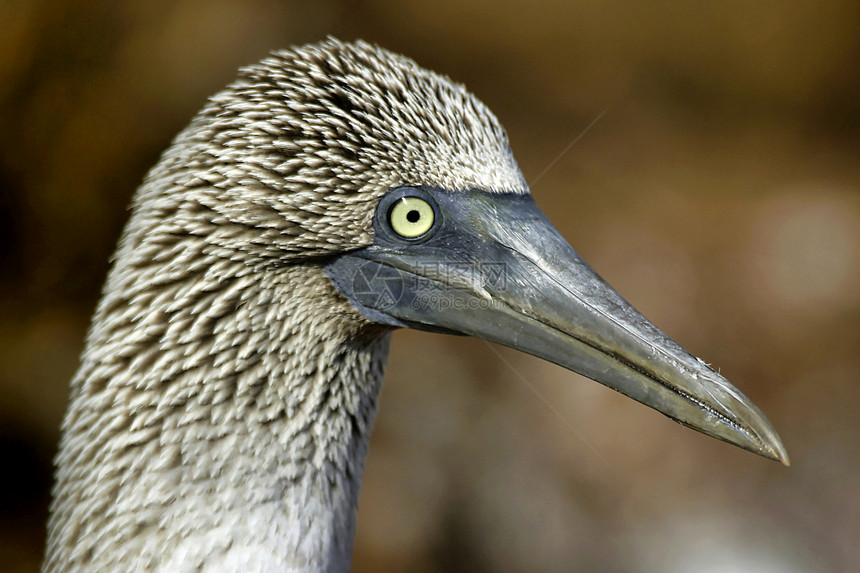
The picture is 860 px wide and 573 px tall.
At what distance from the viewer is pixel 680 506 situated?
4871 millimetres

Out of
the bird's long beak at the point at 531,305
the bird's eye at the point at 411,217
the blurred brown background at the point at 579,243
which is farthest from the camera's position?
the blurred brown background at the point at 579,243

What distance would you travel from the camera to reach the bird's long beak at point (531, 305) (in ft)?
5.85

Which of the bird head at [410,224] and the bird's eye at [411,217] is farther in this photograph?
the bird's eye at [411,217]

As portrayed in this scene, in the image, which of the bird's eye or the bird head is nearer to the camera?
the bird head

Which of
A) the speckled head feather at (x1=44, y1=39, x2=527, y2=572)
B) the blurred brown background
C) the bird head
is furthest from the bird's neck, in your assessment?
the blurred brown background

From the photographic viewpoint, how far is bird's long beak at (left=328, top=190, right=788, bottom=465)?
178 centimetres

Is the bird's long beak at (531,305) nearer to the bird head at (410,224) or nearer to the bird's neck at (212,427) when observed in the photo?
the bird head at (410,224)

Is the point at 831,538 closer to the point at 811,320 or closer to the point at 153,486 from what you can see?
the point at 811,320

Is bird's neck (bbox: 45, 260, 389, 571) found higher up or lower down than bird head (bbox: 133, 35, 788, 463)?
lower down

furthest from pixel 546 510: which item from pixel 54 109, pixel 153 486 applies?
pixel 54 109

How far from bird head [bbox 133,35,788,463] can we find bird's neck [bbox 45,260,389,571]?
0.15 m

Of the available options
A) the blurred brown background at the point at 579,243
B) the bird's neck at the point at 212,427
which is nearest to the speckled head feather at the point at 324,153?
the bird's neck at the point at 212,427

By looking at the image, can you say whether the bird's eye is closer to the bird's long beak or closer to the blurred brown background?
the bird's long beak

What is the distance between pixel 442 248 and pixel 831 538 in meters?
4.45
